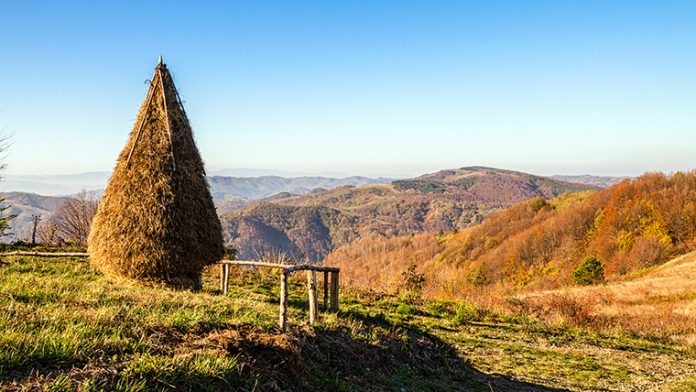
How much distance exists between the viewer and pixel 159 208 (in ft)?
40.4

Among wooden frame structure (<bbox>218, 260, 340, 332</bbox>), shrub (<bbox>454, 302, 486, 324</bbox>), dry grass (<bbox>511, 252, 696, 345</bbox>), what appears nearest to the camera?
wooden frame structure (<bbox>218, 260, 340, 332</bbox>)

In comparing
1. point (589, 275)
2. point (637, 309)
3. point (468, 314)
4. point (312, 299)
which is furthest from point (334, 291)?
point (589, 275)

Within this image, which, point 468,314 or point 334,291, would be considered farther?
point 468,314

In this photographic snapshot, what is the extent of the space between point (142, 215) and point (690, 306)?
87.9 feet

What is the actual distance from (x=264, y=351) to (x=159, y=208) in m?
7.63

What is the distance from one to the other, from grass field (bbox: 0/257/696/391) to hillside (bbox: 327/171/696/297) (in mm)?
28755

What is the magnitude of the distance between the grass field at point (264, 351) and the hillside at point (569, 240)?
28755mm

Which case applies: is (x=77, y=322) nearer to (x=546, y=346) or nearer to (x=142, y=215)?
(x=142, y=215)

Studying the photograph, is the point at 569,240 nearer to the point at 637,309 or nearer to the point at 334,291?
the point at 637,309

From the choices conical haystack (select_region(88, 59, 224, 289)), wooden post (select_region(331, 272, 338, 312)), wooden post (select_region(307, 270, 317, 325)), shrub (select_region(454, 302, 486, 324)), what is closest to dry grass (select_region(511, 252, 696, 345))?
shrub (select_region(454, 302, 486, 324))

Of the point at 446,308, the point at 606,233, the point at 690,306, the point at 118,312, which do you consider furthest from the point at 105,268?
the point at 606,233

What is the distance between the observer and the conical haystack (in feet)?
40.1

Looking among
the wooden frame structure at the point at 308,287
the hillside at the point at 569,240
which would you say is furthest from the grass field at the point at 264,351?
the hillside at the point at 569,240

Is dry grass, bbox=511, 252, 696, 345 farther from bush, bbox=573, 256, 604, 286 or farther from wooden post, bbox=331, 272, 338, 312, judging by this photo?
bush, bbox=573, 256, 604, 286
